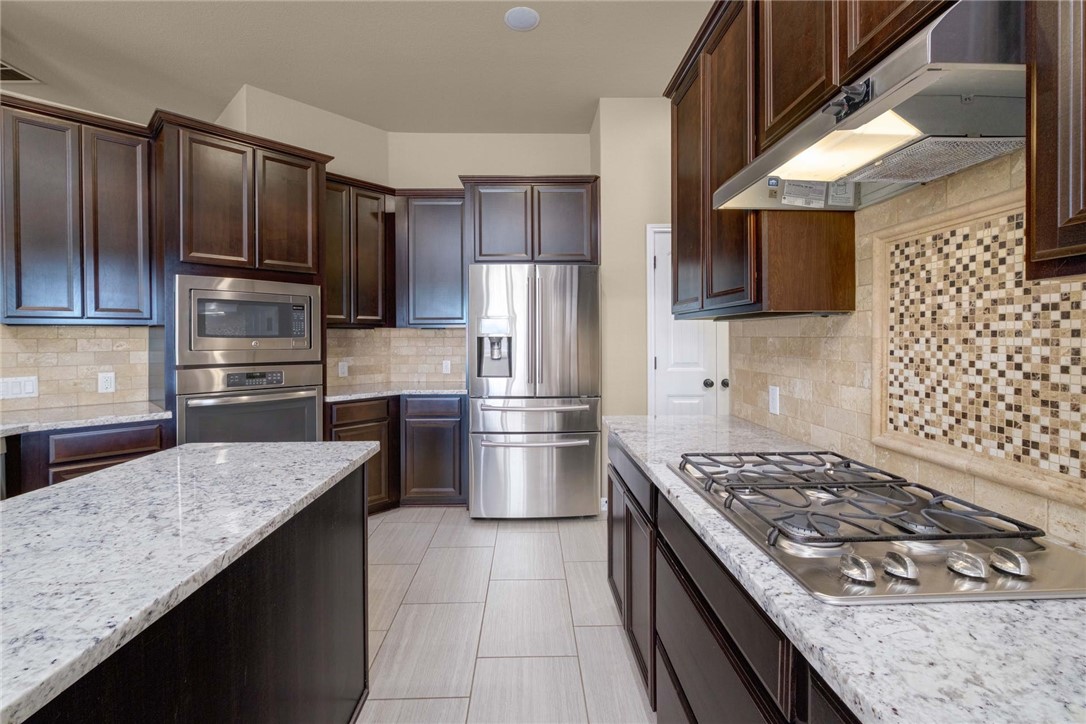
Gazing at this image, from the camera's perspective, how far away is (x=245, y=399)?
9.75ft

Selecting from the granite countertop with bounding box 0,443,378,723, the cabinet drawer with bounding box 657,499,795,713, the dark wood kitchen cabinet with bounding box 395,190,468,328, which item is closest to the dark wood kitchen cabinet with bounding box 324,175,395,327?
the dark wood kitchen cabinet with bounding box 395,190,468,328

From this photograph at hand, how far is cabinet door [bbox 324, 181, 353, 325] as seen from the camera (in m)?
3.70

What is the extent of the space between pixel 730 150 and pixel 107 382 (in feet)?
11.7

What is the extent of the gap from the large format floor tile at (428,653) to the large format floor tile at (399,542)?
61 centimetres

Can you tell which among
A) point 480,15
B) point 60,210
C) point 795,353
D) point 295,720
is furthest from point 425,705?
point 480,15

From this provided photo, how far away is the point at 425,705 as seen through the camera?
5.98 feet

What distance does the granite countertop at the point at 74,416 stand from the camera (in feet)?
7.58

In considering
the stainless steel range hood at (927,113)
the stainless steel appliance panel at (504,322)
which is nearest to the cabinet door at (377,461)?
the stainless steel appliance panel at (504,322)

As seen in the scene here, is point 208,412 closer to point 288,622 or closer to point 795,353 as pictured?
point 288,622

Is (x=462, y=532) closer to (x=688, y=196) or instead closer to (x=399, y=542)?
(x=399, y=542)

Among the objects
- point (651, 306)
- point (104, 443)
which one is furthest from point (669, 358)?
point (104, 443)

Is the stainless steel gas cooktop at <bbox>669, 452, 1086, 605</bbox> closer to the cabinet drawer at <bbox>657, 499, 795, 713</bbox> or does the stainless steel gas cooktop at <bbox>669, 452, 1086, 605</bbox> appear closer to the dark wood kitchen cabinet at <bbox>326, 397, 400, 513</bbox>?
the cabinet drawer at <bbox>657, 499, 795, 713</bbox>

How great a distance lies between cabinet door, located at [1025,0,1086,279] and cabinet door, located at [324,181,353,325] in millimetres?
3698

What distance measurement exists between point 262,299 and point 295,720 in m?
2.48
